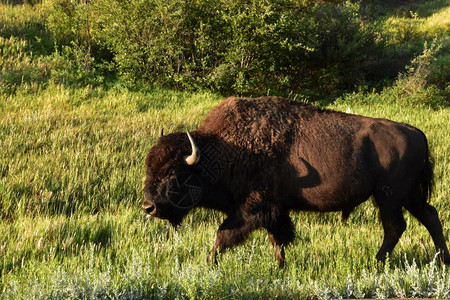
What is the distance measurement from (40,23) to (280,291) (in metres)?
15.8

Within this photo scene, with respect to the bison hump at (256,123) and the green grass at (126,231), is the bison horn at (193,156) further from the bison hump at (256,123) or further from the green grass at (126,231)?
the green grass at (126,231)

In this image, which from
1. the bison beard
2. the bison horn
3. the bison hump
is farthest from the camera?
the bison hump

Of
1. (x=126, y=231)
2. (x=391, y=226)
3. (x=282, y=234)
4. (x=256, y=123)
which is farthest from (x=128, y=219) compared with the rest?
(x=391, y=226)

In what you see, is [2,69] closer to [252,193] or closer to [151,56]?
[151,56]

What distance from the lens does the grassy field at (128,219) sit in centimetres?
391

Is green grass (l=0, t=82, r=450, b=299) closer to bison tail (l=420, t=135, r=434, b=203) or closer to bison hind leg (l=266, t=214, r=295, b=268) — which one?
bison hind leg (l=266, t=214, r=295, b=268)

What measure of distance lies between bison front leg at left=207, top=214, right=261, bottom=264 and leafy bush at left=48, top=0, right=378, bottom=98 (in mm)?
9822

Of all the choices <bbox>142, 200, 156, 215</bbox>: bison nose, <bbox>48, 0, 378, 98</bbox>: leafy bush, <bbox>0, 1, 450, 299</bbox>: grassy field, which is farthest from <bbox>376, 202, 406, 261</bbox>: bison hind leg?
<bbox>48, 0, 378, 98</bbox>: leafy bush

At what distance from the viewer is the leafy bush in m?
14.3

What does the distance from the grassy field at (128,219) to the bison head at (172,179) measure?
0.56 meters

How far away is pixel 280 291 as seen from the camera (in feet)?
12.5

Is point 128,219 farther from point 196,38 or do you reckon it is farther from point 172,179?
point 196,38

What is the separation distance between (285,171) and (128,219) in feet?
8.43

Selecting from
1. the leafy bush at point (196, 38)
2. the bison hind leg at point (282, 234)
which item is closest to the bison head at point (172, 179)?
the bison hind leg at point (282, 234)
